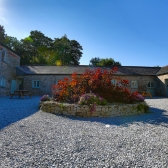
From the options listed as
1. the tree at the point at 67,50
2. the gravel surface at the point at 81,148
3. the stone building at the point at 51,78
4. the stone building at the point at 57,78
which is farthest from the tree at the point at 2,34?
the gravel surface at the point at 81,148

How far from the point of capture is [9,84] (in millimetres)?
18562

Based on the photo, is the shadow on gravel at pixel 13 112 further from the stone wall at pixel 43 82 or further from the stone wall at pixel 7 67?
the stone wall at pixel 43 82

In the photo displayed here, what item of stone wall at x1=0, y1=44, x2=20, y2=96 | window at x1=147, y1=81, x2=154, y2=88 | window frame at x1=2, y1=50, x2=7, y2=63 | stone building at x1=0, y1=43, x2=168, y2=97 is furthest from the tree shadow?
window at x1=147, y1=81, x2=154, y2=88

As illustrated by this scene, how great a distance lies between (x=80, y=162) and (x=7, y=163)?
1224mm

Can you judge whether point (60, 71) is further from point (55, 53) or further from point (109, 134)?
point (55, 53)

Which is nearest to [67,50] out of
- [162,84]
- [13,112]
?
[162,84]

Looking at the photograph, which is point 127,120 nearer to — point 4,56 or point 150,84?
point 4,56

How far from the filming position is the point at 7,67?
58.7 ft

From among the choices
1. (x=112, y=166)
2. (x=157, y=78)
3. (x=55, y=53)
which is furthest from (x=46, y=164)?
(x=55, y=53)

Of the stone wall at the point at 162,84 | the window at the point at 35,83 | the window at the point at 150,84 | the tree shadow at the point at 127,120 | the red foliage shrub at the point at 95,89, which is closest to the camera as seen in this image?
the tree shadow at the point at 127,120

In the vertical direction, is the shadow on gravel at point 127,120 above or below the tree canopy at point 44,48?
below

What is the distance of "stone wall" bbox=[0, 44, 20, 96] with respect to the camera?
54.1 ft

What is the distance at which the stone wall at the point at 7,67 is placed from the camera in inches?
650

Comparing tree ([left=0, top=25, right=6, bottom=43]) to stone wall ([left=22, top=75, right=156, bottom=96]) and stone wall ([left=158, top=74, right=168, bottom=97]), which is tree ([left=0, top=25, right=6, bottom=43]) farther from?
stone wall ([left=158, top=74, right=168, bottom=97])
